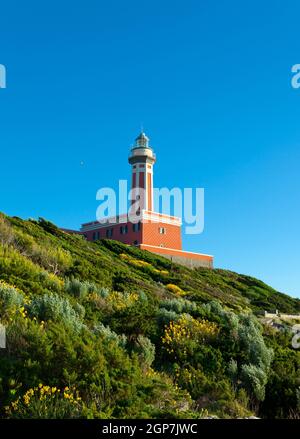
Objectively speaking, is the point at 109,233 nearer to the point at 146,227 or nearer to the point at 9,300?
the point at 146,227

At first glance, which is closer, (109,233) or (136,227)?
(136,227)

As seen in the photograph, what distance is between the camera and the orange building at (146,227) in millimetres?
56438

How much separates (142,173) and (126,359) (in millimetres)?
56890

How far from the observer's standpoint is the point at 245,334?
993 centimetres

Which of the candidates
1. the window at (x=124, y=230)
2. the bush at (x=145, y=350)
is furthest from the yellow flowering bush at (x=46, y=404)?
the window at (x=124, y=230)

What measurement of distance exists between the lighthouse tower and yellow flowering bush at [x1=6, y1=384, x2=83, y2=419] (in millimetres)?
55774

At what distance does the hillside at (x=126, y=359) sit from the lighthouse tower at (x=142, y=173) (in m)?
48.5

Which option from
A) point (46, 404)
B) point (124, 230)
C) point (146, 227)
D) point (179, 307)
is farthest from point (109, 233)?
point (46, 404)

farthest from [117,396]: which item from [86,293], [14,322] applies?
[86,293]

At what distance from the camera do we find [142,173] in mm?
63406

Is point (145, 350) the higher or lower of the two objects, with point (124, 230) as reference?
lower

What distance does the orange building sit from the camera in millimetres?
56438

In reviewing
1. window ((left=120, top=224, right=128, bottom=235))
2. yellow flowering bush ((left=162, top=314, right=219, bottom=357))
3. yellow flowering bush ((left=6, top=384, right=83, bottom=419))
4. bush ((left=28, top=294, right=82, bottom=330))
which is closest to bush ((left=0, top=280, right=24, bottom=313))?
bush ((left=28, top=294, right=82, bottom=330))
